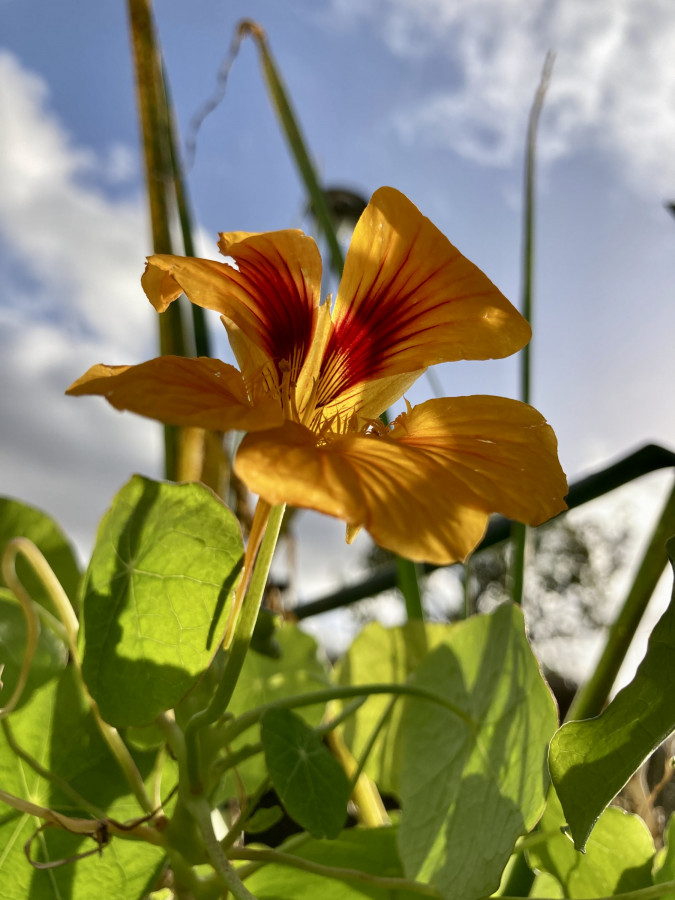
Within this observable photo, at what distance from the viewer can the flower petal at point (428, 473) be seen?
210 mm

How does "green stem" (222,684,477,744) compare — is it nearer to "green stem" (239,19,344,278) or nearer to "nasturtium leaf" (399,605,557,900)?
"nasturtium leaf" (399,605,557,900)

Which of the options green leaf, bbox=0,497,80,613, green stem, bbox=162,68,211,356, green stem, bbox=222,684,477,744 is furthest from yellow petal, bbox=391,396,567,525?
green stem, bbox=162,68,211,356

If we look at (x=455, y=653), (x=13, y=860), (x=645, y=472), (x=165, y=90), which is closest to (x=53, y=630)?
(x=13, y=860)

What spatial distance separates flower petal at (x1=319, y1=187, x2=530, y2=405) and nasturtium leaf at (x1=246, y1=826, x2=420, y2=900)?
0.70ft

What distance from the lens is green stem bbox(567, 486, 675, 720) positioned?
459mm

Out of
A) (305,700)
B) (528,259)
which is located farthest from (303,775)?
(528,259)

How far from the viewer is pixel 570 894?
38 cm

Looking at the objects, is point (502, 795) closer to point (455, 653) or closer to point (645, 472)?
point (455, 653)

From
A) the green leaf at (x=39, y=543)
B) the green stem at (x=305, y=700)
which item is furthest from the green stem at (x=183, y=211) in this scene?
the green stem at (x=305, y=700)

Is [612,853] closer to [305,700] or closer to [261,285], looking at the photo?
[305,700]

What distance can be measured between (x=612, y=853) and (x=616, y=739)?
0.49ft

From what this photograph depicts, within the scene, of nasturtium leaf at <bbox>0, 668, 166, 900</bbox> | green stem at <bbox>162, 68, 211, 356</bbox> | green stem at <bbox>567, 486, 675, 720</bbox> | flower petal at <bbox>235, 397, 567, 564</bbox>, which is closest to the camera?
flower petal at <bbox>235, 397, 567, 564</bbox>

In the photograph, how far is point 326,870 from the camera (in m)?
0.30

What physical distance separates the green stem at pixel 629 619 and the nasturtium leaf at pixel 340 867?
16 centimetres
